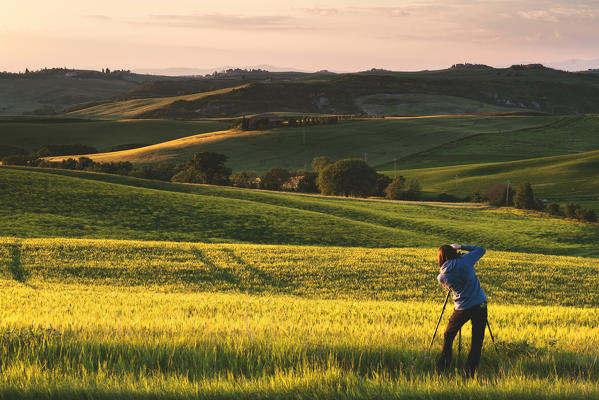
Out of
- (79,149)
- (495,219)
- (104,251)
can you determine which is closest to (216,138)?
(79,149)

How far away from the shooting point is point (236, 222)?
43.4 meters

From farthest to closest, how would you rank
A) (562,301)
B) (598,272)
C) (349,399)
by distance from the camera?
1. (598,272)
2. (562,301)
3. (349,399)

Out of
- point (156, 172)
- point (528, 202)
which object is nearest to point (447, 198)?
point (528, 202)

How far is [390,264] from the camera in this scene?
2661 centimetres

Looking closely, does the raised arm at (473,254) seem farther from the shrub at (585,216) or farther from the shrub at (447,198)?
the shrub at (447,198)

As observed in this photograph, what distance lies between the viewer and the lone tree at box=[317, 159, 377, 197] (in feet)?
290

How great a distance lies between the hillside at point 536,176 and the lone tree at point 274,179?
24845 millimetres

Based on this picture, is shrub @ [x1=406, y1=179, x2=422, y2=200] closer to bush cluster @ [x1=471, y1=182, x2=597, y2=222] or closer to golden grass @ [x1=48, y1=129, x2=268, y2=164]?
bush cluster @ [x1=471, y1=182, x2=597, y2=222]

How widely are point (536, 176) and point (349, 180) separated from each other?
39.9 metres

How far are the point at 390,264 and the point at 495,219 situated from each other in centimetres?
3745

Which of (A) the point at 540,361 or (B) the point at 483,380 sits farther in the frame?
(A) the point at 540,361

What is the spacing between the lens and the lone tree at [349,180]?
290 feet

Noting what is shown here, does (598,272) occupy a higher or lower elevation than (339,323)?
lower

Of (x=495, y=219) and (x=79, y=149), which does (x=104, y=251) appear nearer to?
(x=495, y=219)
